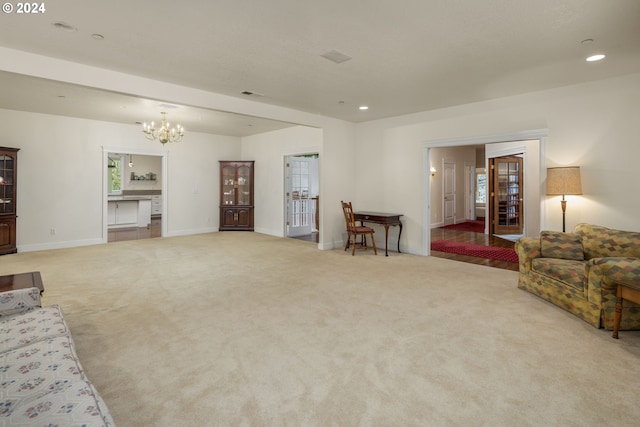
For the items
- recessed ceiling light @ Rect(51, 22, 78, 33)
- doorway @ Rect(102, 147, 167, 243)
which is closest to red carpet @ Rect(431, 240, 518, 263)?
recessed ceiling light @ Rect(51, 22, 78, 33)

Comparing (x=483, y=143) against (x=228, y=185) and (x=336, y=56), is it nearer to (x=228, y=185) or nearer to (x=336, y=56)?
(x=336, y=56)

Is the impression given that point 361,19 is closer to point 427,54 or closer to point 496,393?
point 427,54

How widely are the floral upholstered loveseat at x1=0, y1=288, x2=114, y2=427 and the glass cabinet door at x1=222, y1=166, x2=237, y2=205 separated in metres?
7.01

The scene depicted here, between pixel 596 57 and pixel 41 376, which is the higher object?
pixel 596 57

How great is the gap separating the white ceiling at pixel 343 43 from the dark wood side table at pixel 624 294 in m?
2.09

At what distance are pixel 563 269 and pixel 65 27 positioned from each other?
5146 mm

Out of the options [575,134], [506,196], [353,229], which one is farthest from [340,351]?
[506,196]

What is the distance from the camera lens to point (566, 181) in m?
4.21

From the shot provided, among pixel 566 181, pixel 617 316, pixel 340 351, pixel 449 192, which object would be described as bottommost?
pixel 340 351

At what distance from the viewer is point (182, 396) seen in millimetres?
2010

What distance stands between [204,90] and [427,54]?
3.00 metres

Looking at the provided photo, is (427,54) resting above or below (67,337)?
above

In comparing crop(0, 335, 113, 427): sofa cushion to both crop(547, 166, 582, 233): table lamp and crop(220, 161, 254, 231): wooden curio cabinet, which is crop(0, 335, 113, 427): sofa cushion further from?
crop(220, 161, 254, 231): wooden curio cabinet

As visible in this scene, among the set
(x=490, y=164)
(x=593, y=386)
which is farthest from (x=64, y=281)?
(x=490, y=164)
